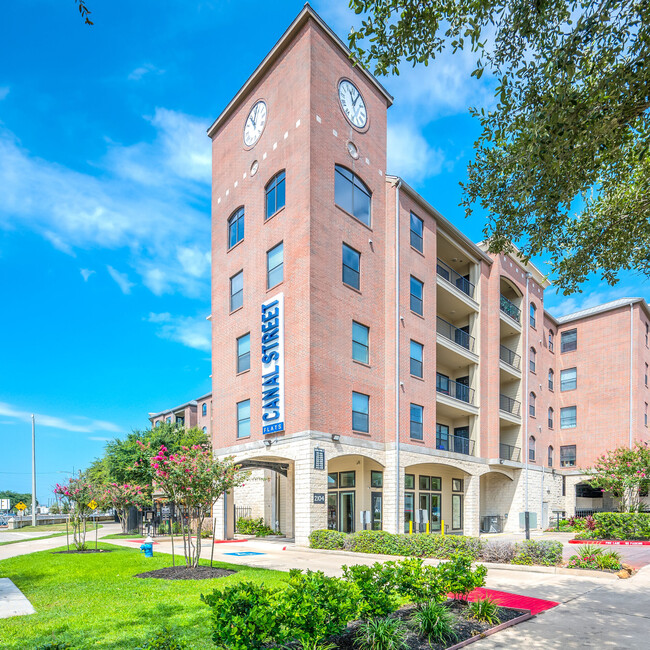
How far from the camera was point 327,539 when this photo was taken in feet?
66.1

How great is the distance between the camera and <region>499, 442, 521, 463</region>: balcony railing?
36.5 meters

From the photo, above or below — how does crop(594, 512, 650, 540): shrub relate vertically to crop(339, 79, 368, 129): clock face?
below

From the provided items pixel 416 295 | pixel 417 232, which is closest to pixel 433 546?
pixel 416 295

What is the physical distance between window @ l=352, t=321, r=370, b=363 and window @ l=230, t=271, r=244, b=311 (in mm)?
6397

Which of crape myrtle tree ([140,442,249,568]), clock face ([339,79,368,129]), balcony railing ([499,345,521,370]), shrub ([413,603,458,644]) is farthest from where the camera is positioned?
balcony railing ([499,345,521,370])

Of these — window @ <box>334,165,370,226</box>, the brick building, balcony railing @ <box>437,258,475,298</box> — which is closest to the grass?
the brick building

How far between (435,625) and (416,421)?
19.7m

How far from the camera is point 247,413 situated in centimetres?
2595

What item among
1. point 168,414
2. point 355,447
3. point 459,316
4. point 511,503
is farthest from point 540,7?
point 168,414

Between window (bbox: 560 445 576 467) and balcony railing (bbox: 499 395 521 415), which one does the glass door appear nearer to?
balcony railing (bbox: 499 395 521 415)

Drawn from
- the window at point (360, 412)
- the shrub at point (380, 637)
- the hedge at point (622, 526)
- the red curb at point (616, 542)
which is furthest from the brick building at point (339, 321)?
the shrub at point (380, 637)

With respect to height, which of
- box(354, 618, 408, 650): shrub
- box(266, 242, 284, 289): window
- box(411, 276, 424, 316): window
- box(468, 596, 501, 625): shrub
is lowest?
box(468, 596, 501, 625): shrub

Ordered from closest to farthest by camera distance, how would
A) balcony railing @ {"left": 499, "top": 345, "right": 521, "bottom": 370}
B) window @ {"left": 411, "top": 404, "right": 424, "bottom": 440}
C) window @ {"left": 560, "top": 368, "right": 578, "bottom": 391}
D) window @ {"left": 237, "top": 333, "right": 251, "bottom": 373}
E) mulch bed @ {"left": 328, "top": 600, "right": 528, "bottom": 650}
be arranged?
mulch bed @ {"left": 328, "top": 600, "right": 528, "bottom": 650}, window @ {"left": 237, "top": 333, "right": 251, "bottom": 373}, window @ {"left": 411, "top": 404, "right": 424, "bottom": 440}, balcony railing @ {"left": 499, "top": 345, "right": 521, "bottom": 370}, window @ {"left": 560, "top": 368, "right": 578, "bottom": 391}

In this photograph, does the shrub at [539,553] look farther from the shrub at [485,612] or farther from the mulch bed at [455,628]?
the shrub at [485,612]
